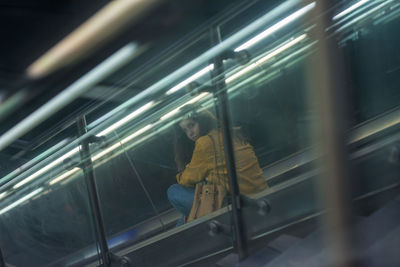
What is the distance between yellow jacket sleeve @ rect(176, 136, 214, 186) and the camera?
1.93 m

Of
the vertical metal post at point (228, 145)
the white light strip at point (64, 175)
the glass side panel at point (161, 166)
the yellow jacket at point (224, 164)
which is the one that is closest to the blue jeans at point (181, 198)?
the glass side panel at point (161, 166)

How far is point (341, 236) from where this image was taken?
0.66 meters

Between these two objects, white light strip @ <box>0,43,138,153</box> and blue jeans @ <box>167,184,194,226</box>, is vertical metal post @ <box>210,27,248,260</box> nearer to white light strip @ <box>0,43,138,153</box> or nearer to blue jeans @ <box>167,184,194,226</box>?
blue jeans @ <box>167,184,194,226</box>

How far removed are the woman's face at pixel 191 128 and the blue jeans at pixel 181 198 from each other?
0.95 ft

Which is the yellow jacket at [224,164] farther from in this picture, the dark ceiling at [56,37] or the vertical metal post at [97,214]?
the vertical metal post at [97,214]

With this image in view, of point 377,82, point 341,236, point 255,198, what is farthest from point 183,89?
point 341,236

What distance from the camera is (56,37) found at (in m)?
5.18

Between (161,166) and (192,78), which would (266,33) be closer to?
(192,78)

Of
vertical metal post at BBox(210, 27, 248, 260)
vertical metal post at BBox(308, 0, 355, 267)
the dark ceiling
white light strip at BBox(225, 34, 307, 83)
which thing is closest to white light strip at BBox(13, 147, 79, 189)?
the dark ceiling

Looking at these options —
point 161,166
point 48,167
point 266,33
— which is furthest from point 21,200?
point 266,33

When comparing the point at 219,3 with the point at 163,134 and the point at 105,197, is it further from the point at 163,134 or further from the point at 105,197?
the point at 105,197

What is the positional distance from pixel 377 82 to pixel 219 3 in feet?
4.23

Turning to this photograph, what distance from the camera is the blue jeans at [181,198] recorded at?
81.4 inches

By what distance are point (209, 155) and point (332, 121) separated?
1316 millimetres
